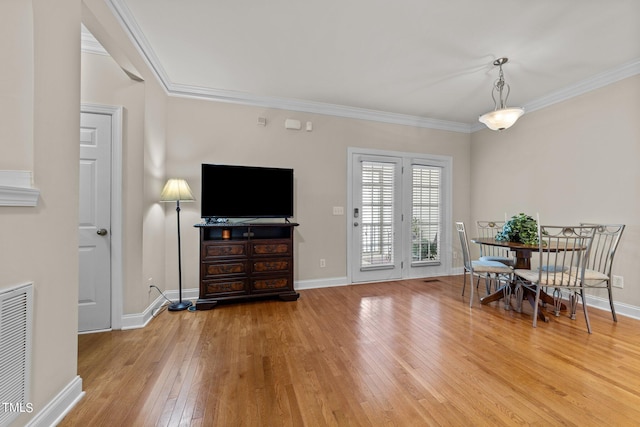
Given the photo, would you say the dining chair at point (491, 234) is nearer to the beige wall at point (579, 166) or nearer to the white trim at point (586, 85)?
the beige wall at point (579, 166)

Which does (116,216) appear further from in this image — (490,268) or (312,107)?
(490,268)

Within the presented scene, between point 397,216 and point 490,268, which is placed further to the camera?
point 397,216

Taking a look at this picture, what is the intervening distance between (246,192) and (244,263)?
88 cm

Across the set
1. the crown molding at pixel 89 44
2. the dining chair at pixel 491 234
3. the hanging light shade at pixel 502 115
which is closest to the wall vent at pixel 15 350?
the crown molding at pixel 89 44

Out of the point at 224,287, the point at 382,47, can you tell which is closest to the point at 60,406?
the point at 224,287

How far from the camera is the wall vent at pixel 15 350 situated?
1100mm

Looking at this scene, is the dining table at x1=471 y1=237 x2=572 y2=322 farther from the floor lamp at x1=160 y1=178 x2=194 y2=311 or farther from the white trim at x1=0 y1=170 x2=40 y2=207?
the white trim at x1=0 y1=170 x2=40 y2=207

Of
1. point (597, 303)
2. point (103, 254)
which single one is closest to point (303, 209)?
point (103, 254)

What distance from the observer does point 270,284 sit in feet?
10.8

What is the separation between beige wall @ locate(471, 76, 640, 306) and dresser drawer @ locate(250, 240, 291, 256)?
3496mm

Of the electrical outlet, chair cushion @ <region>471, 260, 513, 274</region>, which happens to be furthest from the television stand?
the electrical outlet

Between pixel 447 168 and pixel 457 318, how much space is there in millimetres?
2777

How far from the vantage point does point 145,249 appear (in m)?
2.73

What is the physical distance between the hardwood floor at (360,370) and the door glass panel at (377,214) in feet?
4.40
